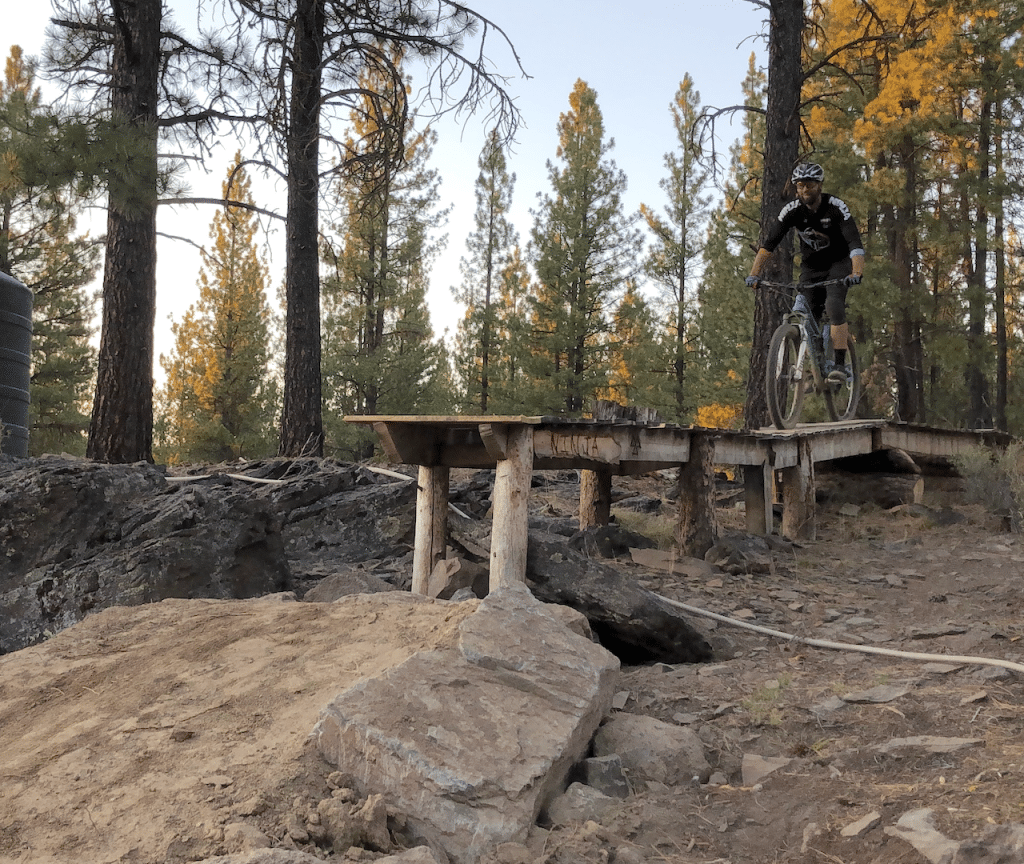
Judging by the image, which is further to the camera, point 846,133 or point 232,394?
point 232,394

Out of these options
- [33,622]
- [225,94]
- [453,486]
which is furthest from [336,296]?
[33,622]

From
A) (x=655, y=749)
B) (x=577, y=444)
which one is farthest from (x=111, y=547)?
(x=655, y=749)

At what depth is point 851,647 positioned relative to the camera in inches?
155

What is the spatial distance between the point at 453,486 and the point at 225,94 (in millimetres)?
5892

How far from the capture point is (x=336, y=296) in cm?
2294

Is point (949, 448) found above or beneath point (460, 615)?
above

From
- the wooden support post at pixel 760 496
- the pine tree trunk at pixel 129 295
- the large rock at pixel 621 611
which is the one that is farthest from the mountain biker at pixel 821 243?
the pine tree trunk at pixel 129 295

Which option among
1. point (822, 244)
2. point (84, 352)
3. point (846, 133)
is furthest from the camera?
point (84, 352)

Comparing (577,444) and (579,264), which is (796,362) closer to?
(577,444)

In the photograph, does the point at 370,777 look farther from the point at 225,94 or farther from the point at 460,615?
→ the point at 225,94

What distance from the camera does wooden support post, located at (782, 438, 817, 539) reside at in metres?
7.22

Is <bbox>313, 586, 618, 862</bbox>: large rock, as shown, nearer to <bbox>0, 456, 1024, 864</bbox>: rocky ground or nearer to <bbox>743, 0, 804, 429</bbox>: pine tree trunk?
<bbox>0, 456, 1024, 864</bbox>: rocky ground

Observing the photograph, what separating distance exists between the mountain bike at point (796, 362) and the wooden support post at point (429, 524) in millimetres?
3316

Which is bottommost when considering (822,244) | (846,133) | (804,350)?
(804,350)
